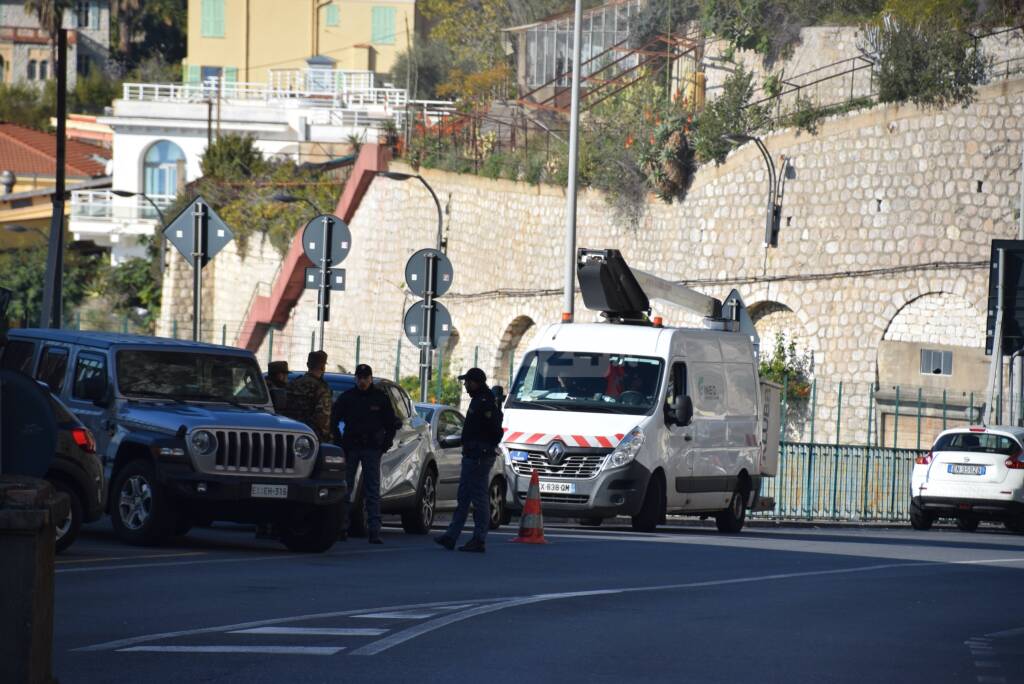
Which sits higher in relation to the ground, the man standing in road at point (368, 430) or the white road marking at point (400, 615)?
the man standing in road at point (368, 430)

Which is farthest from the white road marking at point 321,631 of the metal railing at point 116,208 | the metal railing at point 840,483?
the metal railing at point 116,208

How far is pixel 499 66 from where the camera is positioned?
65.4 meters

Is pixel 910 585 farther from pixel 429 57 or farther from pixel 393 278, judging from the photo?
pixel 429 57

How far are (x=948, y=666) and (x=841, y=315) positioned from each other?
2846 cm

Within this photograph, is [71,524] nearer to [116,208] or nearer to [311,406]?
[311,406]

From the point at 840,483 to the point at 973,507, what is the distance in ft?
17.2

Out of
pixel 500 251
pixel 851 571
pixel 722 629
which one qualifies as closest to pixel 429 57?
pixel 500 251

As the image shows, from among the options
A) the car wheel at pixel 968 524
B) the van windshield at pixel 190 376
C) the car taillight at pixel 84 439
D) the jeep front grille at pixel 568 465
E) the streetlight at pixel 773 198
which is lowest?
the car wheel at pixel 968 524

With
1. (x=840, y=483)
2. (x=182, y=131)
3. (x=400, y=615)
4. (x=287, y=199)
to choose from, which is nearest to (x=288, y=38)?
(x=182, y=131)

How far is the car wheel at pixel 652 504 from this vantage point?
2278 cm

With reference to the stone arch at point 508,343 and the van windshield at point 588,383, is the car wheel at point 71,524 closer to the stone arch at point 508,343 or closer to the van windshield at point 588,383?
the van windshield at point 588,383

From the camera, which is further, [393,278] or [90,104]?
[90,104]

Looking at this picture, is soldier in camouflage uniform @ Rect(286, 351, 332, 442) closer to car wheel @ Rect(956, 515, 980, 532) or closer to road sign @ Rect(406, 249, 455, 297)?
road sign @ Rect(406, 249, 455, 297)

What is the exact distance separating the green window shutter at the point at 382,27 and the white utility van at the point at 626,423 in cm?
7139
